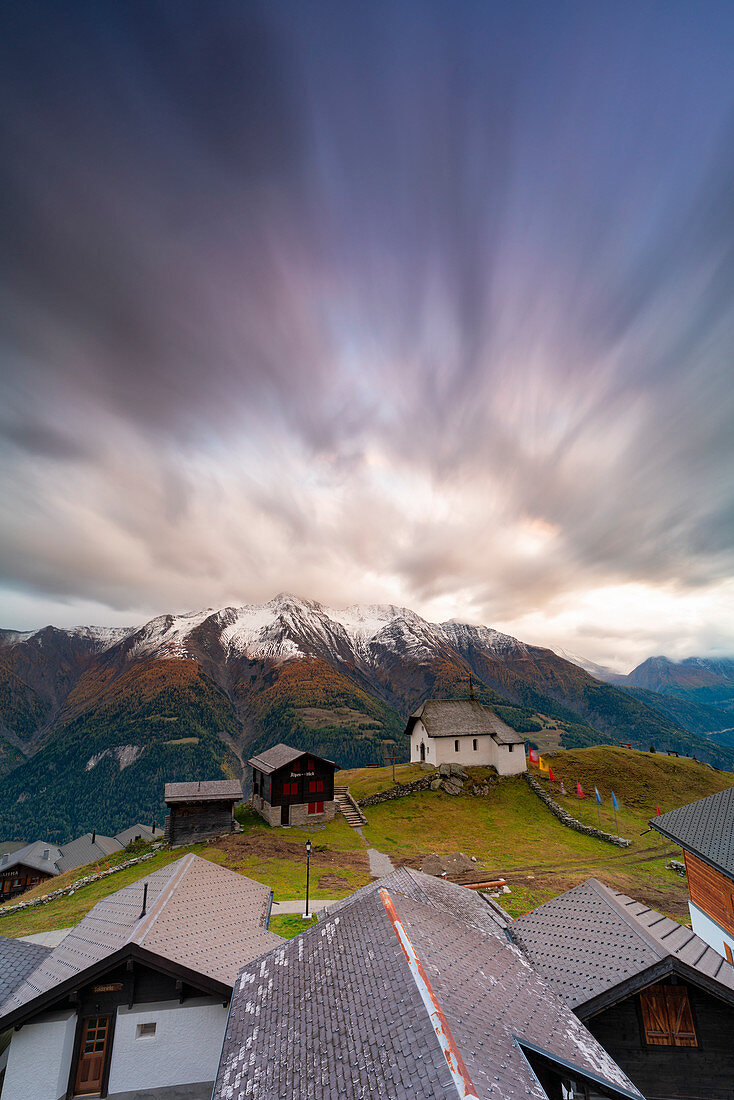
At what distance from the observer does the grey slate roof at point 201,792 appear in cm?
4200

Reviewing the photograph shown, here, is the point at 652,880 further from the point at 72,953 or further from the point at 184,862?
the point at 72,953

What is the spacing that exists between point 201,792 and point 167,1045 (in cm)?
3097

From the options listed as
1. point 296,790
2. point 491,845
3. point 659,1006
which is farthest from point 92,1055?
point 491,845

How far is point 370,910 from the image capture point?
43.7ft

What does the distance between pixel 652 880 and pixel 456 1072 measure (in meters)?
36.4

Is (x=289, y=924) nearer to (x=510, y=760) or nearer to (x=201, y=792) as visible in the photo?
(x=201, y=792)

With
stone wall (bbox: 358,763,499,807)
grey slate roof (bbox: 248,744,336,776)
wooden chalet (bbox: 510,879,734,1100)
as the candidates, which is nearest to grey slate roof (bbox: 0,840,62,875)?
grey slate roof (bbox: 248,744,336,776)

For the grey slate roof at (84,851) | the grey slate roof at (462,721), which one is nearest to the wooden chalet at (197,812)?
the grey slate roof at (462,721)

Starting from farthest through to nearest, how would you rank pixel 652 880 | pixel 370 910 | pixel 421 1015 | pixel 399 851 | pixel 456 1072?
1. pixel 399 851
2. pixel 652 880
3. pixel 370 910
4. pixel 421 1015
5. pixel 456 1072

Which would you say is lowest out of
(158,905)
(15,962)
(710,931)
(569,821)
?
(569,821)

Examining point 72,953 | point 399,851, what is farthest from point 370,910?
point 399,851

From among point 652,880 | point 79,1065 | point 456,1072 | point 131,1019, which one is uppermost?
point 456,1072

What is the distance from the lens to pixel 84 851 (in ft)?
256

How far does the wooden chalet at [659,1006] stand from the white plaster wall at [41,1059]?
14650 mm
